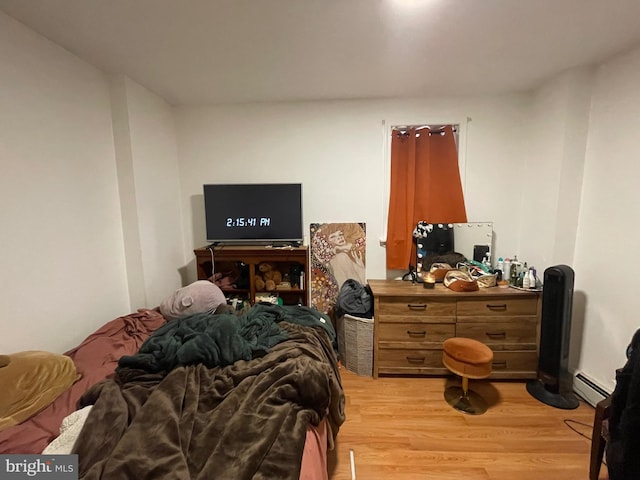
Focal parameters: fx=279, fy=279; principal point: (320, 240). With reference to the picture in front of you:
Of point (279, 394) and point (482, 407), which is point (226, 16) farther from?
point (482, 407)

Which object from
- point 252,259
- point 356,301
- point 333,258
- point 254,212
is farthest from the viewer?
point 333,258

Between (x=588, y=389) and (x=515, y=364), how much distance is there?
446 mm

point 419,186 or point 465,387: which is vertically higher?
point 419,186

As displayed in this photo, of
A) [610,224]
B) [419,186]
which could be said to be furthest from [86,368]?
[610,224]

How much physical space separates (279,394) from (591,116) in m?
2.86

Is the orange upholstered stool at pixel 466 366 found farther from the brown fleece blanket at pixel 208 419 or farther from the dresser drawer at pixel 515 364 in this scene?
the brown fleece blanket at pixel 208 419

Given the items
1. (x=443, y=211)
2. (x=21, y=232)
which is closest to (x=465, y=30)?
(x=443, y=211)

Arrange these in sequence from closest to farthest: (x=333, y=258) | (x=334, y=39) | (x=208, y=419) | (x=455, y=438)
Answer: (x=208, y=419)
(x=334, y=39)
(x=455, y=438)
(x=333, y=258)

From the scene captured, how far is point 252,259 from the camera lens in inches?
102

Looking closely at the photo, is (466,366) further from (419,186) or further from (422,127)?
(422,127)

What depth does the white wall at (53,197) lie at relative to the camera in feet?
4.75

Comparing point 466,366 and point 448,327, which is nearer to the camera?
point 466,366

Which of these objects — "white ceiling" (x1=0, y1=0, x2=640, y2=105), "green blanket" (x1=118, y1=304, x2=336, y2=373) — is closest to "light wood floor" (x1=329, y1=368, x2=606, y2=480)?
"green blanket" (x1=118, y1=304, x2=336, y2=373)

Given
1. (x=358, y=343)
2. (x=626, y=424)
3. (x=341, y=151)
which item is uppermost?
(x=341, y=151)
